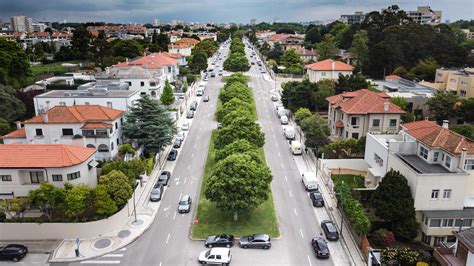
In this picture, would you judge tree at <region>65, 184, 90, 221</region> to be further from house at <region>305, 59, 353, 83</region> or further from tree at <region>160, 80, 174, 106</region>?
house at <region>305, 59, 353, 83</region>

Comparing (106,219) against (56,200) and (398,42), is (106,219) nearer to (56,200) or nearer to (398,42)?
(56,200)

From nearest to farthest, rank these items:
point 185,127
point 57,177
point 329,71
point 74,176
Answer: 1. point 57,177
2. point 74,176
3. point 185,127
4. point 329,71

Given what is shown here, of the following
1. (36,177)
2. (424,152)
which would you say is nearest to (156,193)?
(36,177)

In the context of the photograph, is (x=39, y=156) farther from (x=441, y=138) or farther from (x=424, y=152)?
(x=441, y=138)

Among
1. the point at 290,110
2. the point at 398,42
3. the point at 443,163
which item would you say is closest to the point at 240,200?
the point at 443,163

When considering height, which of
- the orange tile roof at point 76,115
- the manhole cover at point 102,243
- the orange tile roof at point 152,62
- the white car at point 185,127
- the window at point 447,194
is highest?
the orange tile roof at point 152,62

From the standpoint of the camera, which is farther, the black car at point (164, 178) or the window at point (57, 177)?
the black car at point (164, 178)

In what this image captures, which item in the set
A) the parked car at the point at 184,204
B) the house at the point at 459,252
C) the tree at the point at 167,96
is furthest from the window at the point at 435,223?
the tree at the point at 167,96

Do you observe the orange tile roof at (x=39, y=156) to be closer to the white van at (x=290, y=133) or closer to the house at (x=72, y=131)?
the house at (x=72, y=131)
